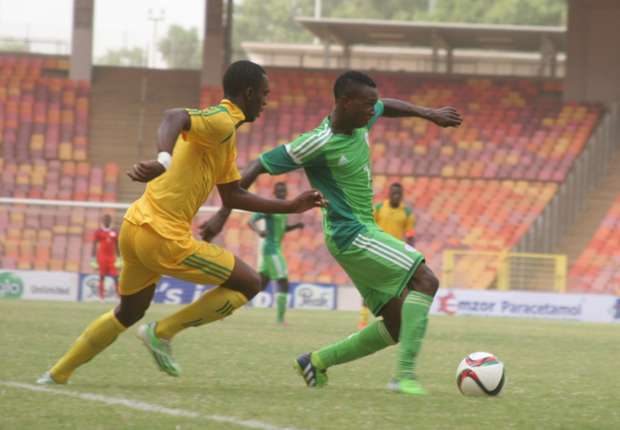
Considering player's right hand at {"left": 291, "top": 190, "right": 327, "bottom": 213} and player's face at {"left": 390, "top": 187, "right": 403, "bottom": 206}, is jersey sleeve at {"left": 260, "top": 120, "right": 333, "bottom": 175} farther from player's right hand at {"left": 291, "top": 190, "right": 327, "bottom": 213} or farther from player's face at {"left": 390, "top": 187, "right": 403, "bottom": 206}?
player's face at {"left": 390, "top": 187, "right": 403, "bottom": 206}

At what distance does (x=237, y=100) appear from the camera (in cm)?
813

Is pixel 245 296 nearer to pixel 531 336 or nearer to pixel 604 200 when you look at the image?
pixel 531 336

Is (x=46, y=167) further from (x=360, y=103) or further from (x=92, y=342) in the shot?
(x=360, y=103)

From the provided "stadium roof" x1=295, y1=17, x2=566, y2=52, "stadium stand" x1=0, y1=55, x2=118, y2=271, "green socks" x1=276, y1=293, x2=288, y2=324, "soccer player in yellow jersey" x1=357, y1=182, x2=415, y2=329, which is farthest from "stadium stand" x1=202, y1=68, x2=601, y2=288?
"soccer player in yellow jersey" x1=357, y1=182, x2=415, y2=329

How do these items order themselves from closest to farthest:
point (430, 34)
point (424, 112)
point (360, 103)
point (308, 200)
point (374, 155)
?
point (308, 200)
point (360, 103)
point (424, 112)
point (374, 155)
point (430, 34)

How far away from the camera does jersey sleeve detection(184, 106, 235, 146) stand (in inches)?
308

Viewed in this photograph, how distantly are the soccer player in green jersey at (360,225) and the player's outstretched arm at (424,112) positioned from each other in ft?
0.96

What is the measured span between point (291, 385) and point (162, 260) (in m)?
1.54

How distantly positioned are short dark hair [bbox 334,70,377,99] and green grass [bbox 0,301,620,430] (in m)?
1.96

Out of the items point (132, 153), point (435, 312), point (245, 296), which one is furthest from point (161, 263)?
point (132, 153)

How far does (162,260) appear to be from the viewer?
26.4ft

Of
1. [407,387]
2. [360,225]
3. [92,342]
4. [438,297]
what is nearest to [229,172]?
[360,225]

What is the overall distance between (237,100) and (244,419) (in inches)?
91.1

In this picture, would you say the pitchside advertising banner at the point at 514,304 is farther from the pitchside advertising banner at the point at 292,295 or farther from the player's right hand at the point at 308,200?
the player's right hand at the point at 308,200
